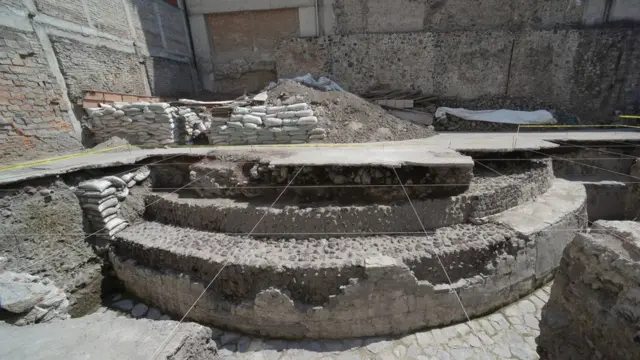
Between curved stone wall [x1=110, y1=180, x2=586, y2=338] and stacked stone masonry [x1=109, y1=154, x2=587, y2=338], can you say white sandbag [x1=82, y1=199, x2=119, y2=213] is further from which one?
curved stone wall [x1=110, y1=180, x2=586, y2=338]

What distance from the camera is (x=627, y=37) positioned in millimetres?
10805

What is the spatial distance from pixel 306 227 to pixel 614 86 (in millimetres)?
Result: 16299

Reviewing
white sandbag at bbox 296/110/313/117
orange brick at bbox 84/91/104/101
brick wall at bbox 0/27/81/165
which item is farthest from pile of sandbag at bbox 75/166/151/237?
white sandbag at bbox 296/110/313/117

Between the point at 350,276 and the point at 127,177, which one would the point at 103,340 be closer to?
the point at 350,276

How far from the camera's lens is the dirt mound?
8398 mm

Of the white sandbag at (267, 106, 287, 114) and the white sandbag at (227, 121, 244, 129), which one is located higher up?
the white sandbag at (267, 106, 287, 114)

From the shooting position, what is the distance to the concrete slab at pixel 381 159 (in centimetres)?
455

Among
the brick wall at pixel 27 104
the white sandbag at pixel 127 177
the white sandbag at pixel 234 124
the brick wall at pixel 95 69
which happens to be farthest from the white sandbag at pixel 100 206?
the brick wall at pixel 95 69

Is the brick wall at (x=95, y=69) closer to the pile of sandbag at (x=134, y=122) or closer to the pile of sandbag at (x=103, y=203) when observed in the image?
the pile of sandbag at (x=134, y=122)

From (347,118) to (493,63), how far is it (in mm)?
8606

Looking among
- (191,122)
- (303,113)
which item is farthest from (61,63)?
(303,113)

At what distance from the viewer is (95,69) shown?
830 cm

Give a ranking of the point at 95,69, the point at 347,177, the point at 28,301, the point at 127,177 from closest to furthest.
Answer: the point at 28,301
the point at 347,177
the point at 127,177
the point at 95,69

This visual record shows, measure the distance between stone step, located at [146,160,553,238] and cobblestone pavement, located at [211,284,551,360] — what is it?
1.64 metres
